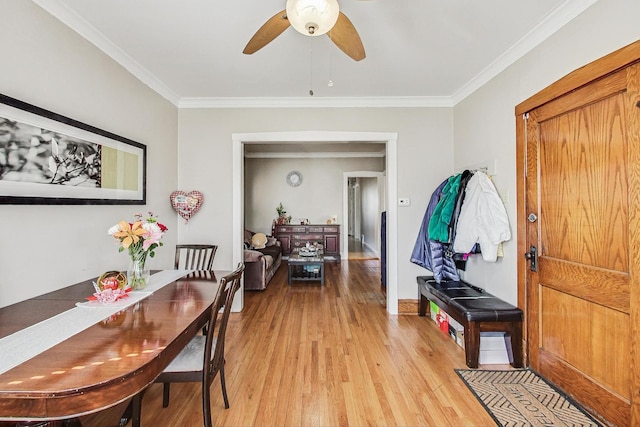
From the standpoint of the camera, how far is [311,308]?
12.0 feet

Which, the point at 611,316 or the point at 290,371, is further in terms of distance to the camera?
the point at 290,371

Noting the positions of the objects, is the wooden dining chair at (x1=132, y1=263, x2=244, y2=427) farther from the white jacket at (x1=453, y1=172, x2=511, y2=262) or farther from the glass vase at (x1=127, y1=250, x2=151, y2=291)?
the white jacket at (x1=453, y1=172, x2=511, y2=262)

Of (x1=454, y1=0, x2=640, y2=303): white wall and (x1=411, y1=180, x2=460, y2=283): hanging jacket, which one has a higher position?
(x1=454, y1=0, x2=640, y2=303): white wall

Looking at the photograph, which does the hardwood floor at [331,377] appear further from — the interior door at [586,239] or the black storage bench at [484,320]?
the interior door at [586,239]

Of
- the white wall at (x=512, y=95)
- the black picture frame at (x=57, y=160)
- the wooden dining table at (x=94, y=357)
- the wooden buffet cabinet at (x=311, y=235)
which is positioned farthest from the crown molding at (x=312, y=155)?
the wooden dining table at (x=94, y=357)

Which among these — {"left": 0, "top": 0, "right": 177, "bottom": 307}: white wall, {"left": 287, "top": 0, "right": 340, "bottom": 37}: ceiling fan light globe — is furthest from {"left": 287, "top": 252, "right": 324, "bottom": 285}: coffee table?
{"left": 287, "top": 0, "right": 340, "bottom": 37}: ceiling fan light globe

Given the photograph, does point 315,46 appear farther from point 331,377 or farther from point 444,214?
point 331,377

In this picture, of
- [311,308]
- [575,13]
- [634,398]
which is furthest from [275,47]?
[634,398]

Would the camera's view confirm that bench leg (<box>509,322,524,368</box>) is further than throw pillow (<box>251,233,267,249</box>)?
No

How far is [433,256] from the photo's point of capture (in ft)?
9.78

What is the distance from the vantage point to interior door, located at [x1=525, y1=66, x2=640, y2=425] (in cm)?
160

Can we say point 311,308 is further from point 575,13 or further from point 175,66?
point 575,13

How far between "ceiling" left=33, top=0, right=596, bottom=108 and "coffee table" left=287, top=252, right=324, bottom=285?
2.48 metres

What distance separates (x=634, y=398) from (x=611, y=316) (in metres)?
0.41
